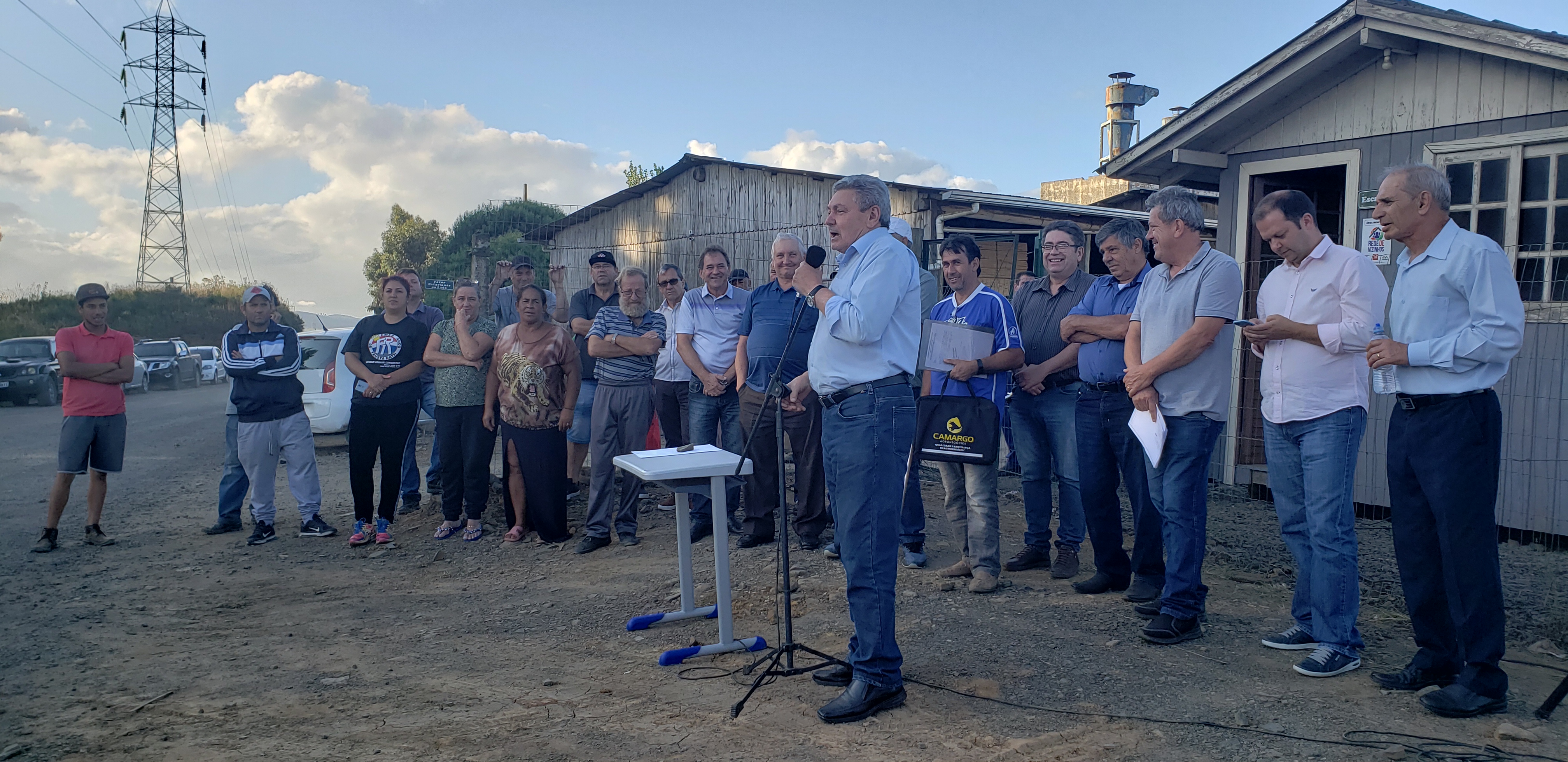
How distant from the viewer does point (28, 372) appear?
18.6 meters

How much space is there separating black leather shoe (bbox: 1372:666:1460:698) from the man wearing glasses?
6.03ft

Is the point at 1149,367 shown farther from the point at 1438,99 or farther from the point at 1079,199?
the point at 1079,199

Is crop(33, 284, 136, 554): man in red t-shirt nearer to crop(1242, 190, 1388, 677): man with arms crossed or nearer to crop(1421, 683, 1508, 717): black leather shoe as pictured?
crop(1242, 190, 1388, 677): man with arms crossed

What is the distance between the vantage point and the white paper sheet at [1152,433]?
4.32 meters

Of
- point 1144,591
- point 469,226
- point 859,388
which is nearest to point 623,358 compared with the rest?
point 859,388

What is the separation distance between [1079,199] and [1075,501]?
22695 millimetres

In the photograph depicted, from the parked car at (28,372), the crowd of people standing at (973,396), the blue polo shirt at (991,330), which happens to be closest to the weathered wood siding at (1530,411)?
the crowd of people standing at (973,396)

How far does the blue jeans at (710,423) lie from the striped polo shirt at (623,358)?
1.38ft

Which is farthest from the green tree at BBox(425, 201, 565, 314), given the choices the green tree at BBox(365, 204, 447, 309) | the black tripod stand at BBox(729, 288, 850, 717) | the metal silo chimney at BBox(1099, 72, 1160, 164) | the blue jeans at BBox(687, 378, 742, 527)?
the black tripod stand at BBox(729, 288, 850, 717)

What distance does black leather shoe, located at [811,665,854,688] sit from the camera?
12.8 ft

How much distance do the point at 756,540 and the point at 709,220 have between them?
1117cm

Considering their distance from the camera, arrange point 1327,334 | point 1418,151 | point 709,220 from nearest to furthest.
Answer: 1. point 1327,334
2. point 1418,151
3. point 709,220

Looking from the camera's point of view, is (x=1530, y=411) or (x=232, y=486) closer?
(x=1530, y=411)

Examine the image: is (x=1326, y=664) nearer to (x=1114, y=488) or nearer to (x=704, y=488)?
(x=1114, y=488)
